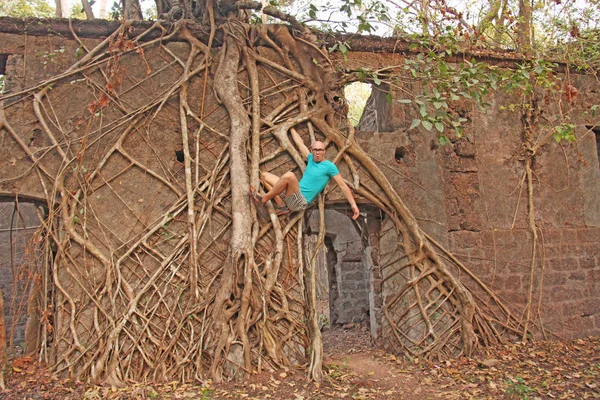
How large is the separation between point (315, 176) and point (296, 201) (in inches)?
11.9

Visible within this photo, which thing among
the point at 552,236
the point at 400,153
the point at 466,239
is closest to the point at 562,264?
the point at 552,236

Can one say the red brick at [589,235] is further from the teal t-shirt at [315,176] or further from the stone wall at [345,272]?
the teal t-shirt at [315,176]

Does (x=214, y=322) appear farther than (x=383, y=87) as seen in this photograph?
No

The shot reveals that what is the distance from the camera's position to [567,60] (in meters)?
6.47

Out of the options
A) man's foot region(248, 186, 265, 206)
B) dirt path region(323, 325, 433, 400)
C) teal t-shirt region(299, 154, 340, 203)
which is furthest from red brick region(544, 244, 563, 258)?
man's foot region(248, 186, 265, 206)

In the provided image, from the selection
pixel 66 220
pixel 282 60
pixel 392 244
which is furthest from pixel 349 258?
pixel 66 220

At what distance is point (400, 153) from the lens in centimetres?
582

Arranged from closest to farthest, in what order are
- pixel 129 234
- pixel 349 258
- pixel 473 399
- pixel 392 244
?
pixel 473 399
pixel 129 234
pixel 392 244
pixel 349 258

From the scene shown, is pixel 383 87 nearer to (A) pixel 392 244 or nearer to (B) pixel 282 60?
(B) pixel 282 60

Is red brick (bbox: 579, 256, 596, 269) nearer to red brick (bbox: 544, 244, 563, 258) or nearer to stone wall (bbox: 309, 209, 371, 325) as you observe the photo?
red brick (bbox: 544, 244, 563, 258)

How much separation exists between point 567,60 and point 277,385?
537 centimetres

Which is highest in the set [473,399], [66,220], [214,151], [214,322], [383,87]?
[383,87]

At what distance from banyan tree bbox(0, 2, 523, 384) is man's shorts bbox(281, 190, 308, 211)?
0.60 feet

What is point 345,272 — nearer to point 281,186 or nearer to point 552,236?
point 552,236
